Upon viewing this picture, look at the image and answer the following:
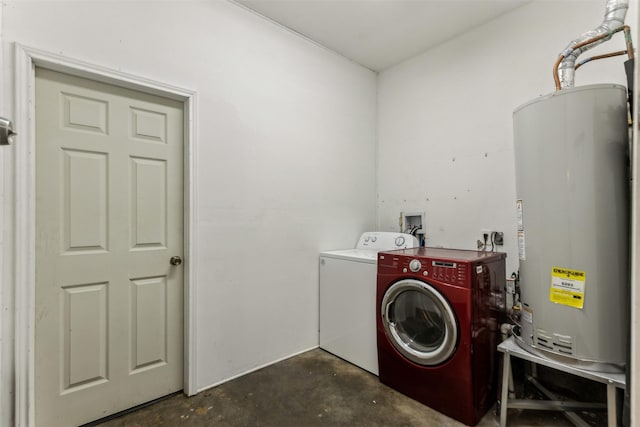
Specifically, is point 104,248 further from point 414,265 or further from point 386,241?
point 386,241

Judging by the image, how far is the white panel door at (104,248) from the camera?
5.08 ft

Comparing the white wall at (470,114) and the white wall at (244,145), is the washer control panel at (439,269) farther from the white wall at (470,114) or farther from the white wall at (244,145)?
the white wall at (244,145)

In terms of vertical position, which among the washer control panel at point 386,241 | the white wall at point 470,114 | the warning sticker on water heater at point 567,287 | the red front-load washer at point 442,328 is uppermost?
the white wall at point 470,114

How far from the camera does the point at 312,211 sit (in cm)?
258

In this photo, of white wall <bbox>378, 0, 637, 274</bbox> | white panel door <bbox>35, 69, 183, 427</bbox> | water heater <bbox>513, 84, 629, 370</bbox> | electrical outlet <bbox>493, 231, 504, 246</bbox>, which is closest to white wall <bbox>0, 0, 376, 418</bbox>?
white panel door <bbox>35, 69, 183, 427</bbox>

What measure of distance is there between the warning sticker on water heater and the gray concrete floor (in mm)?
800

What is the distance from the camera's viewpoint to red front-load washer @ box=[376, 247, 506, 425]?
1.63 meters

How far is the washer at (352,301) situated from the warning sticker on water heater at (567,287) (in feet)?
3.38

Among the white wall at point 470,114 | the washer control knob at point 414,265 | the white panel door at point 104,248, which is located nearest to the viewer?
the white panel door at point 104,248

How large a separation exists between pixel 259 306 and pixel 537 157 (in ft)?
6.51

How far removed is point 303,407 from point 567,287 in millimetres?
1569

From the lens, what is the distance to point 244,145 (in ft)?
7.09

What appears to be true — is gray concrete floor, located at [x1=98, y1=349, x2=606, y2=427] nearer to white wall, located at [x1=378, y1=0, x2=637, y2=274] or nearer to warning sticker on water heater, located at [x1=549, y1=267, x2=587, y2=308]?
warning sticker on water heater, located at [x1=549, y1=267, x2=587, y2=308]

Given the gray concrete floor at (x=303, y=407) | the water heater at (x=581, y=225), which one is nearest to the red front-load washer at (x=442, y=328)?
the gray concrete floor at (x=303, y=407)
